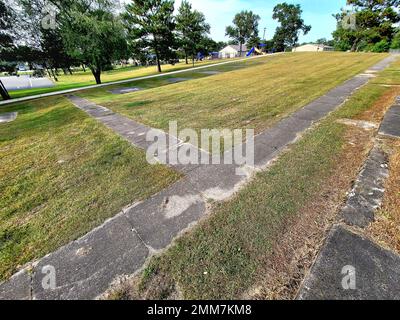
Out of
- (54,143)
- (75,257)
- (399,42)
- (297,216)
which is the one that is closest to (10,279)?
(75,257)

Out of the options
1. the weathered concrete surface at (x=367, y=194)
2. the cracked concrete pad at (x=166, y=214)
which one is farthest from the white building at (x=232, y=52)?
the cracked concrete pad at (x=166, y=214)

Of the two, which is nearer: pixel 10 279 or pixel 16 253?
pixel 10 279

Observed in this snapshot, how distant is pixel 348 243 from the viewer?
6.01ft

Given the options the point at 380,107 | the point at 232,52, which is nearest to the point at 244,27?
the point at 232,52

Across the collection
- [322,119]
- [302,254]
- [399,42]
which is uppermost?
[399,42]

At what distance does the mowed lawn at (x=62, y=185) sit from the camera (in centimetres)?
219

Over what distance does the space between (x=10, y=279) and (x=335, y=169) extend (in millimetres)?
4135

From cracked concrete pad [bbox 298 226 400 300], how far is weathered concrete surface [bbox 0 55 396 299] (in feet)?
4.05

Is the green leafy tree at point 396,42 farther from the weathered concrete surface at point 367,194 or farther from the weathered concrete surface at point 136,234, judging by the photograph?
the weathered concrete surface at point 136,234

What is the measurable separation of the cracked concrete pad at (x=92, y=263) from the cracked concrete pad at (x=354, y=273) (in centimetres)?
155

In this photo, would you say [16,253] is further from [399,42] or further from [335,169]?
[399,42]

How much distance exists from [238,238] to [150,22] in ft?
88.0

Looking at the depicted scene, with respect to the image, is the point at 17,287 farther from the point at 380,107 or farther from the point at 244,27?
the point at 244,27
